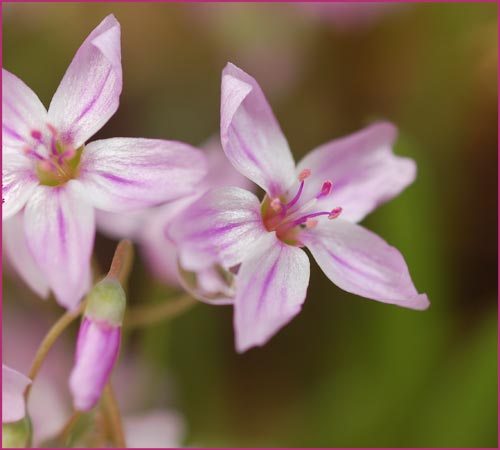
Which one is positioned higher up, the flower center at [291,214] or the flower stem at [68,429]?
the flower center at [291,214]

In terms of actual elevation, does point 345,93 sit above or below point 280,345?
above

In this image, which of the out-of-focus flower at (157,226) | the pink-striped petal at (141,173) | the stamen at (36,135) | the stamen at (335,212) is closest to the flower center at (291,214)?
the stamen at (335,212)

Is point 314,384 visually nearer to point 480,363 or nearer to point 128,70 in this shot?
point 480,363

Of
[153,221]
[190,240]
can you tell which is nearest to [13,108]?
[190,240]

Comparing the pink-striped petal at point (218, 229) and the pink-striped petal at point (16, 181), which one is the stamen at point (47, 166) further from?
the pink-striped petal at point (218, 229)

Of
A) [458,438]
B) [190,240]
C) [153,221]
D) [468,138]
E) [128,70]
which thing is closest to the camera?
[190,240]

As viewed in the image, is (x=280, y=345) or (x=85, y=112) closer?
(x=85, y=112)

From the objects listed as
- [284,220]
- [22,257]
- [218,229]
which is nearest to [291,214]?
[284,220]

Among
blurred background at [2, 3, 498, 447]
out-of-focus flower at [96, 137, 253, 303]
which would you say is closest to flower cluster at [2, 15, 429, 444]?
out-of-focus flower at [96, 137, 253, 303]
